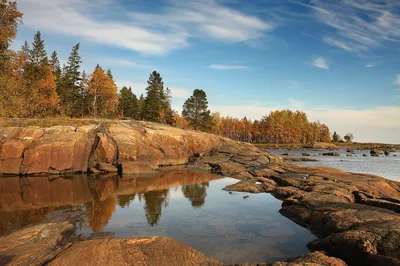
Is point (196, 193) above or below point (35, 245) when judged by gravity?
below

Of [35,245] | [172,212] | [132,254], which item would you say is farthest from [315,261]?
[35,245]

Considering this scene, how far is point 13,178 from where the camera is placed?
25.9 m

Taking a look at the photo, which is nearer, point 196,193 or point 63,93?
point 196,193

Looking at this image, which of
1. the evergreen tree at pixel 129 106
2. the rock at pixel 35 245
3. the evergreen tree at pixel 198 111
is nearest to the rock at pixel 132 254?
the rock at pixel 35 245

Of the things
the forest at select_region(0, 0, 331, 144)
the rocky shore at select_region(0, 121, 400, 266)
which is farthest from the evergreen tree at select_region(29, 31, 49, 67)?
the rocky shore at select_region(0, 121, 400, 266)

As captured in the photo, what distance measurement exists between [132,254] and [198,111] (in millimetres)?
70444

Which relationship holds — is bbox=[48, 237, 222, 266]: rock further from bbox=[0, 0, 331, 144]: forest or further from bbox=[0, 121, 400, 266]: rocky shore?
bbox=[0, 0, 331, 144]: forest

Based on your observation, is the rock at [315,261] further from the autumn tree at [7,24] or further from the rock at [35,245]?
the autumn tree at [7,24]

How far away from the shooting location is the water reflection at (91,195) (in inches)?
579

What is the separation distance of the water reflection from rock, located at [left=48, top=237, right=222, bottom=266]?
3.90 meters

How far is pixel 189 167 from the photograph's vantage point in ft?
122

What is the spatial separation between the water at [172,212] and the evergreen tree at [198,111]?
53128mm

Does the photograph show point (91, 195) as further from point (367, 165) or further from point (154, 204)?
point (367, 165)

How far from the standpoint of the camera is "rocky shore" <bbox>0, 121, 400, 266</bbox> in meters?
8.84
